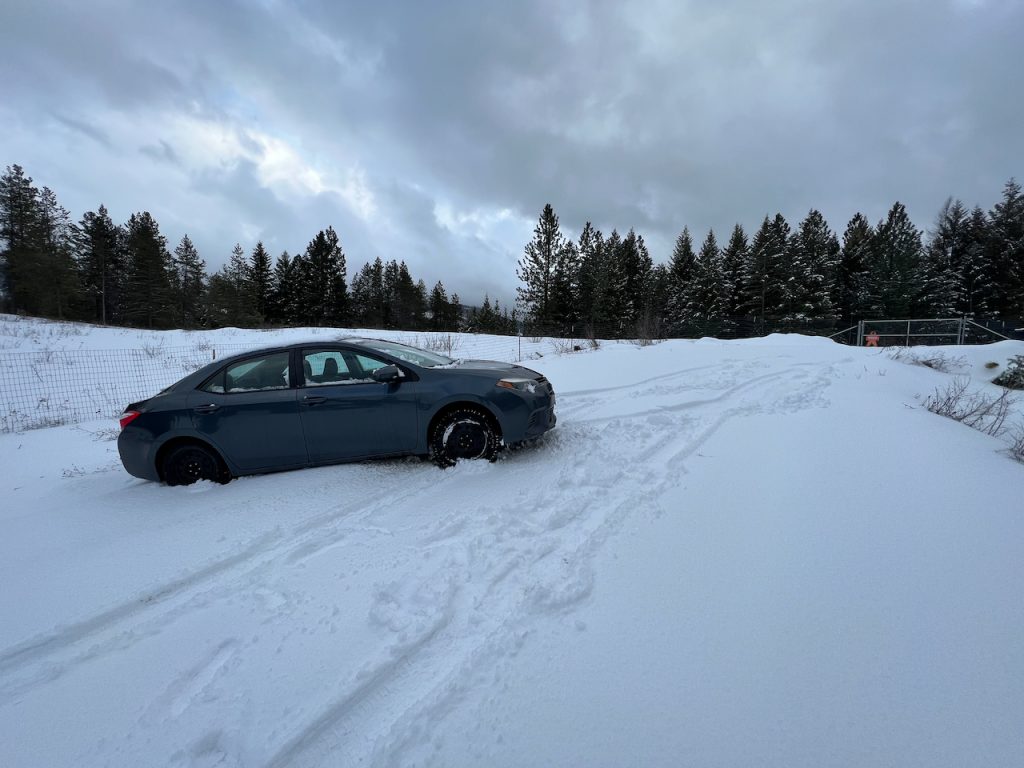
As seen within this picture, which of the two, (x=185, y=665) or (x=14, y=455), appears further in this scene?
(x=14, y=455)

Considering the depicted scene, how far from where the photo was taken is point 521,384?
4.41 meters

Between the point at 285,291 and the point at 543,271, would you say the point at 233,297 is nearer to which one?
the point at 285,291

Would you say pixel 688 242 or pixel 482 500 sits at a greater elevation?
pixel 688 242

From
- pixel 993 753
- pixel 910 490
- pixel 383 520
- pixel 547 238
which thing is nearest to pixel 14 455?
pixel 383 520

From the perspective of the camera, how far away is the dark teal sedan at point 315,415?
4043 mm

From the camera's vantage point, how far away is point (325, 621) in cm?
219

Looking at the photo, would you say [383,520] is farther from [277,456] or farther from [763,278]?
[763,278]

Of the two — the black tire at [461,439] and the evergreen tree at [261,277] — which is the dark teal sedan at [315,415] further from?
the evergreen tree at [261,277]

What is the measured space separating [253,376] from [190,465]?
3.60 feet

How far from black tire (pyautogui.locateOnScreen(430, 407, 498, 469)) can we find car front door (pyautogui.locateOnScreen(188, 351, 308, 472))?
4.40 ft

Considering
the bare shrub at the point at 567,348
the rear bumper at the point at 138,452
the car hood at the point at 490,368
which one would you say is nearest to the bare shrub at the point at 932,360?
the bare shrub at the point at 567,348

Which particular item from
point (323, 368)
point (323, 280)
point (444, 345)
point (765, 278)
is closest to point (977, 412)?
point (323, 368)

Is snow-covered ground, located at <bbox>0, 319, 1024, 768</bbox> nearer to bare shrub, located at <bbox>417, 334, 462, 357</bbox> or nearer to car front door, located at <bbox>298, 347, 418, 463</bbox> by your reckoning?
car front door, located at <bbox>298, 347, 418, 463</bbox>

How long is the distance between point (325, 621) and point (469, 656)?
86 centimetres
